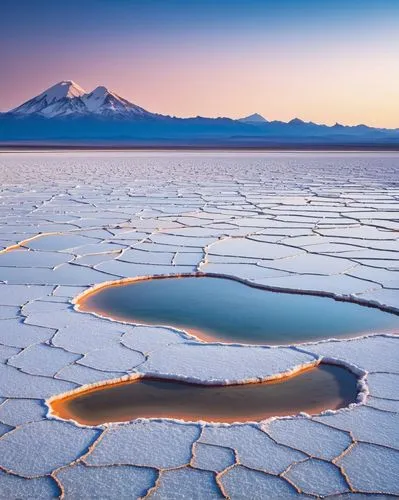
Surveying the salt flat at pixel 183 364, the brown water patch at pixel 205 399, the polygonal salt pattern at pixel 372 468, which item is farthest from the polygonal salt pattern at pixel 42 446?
the polygonal salt pattern at pixel 372 468

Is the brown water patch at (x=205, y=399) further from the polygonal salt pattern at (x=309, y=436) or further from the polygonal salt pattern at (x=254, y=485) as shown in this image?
the polygonal salt pattern at (x=254, y=485)

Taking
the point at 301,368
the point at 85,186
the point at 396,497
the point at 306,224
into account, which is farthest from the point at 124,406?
the point at 85,186

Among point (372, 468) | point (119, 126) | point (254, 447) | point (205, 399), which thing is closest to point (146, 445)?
point (254, 447)

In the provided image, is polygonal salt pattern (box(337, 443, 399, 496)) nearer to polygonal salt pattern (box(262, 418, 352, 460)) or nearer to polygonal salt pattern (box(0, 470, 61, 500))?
polygonal salt pattern (box(262, 418, 352, 460))

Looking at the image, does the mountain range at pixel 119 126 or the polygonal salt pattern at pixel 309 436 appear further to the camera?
the mountain range at pixel 119 126

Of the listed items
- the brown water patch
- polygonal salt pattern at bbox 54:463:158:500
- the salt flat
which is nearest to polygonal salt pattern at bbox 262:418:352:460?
the salt flat

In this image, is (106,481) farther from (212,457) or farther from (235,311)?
(235,311)
